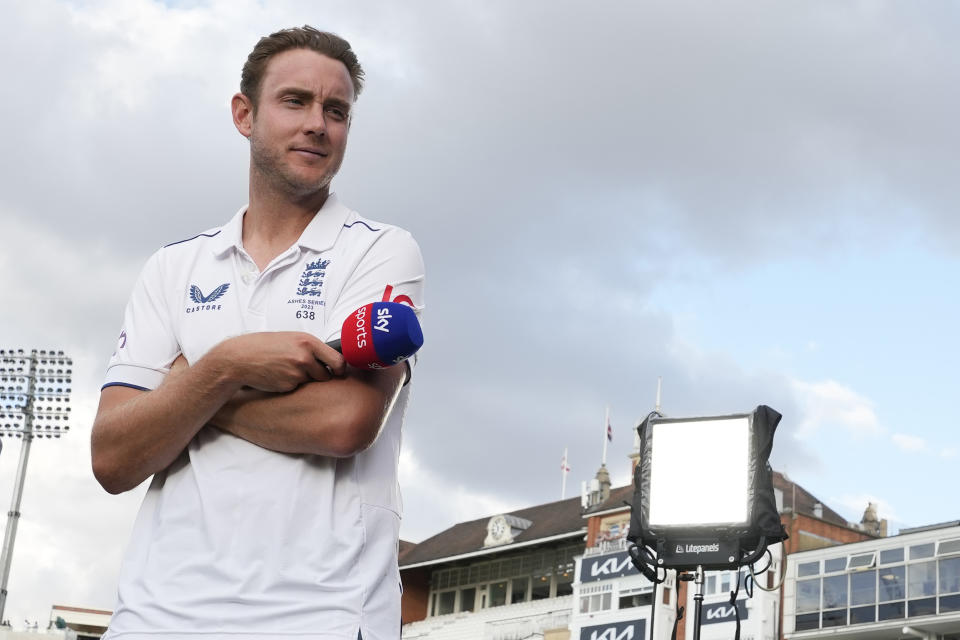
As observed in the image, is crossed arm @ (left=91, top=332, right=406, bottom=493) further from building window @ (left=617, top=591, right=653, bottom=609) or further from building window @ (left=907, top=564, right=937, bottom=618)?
building window @ (left=617, top=591, right=653, bottom=609)

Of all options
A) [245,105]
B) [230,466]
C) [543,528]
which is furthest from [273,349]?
[543,528]

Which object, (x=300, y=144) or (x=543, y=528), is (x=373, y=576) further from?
(x=543, y=528)

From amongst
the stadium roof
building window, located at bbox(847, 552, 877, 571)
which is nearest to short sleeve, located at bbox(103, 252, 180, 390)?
building window, located at bbox(847, 552, 877, 571)

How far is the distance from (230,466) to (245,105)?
0.84 m

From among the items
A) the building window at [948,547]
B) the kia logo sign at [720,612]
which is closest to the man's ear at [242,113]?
the building window at [948,547]

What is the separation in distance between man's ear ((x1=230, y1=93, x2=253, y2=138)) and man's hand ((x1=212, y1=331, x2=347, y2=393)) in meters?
0.61

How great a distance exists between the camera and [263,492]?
2.35m

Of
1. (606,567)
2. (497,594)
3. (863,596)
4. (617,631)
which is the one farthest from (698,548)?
(497,594)

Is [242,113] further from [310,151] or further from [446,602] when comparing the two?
Result: [446,602]

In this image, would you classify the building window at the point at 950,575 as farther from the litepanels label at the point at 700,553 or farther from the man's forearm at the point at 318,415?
the man's forearm at the point at 318,415

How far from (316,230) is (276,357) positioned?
42 centimetres

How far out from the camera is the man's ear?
2.81 meters

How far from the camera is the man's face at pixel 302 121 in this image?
8.82 feet

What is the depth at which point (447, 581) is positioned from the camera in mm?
57750
